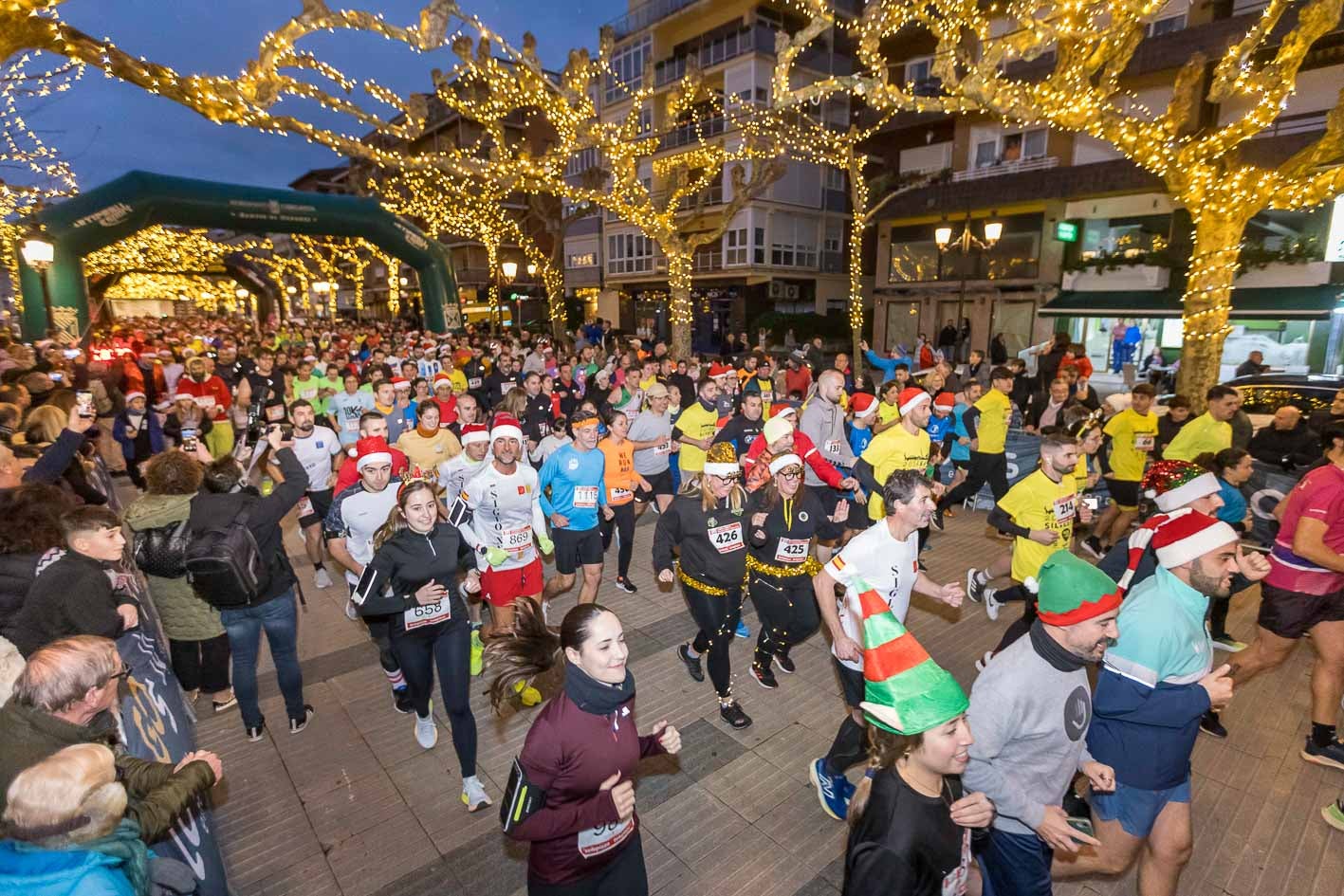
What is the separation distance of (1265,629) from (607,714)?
5.04 m

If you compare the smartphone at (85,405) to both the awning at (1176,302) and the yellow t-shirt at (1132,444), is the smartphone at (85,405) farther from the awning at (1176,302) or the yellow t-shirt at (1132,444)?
the awning at (1176,302)

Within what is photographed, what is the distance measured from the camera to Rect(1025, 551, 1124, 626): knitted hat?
261 centimetres

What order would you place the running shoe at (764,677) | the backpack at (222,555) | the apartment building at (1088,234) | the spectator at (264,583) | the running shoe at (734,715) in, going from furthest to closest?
the apartment building at (1088,234)
the running shoe at (764,677)
the running shoe at (734,715)
the spectator at (264,583)
the backpack at (222,555)

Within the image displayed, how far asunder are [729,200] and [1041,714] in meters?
33.0

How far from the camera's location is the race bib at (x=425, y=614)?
13.5ft

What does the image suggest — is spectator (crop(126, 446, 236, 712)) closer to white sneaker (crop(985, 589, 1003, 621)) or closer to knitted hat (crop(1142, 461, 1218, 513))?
knitted hat (crop(1142, 461, 1218, 513))

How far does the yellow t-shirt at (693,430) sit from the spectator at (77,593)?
5.74m

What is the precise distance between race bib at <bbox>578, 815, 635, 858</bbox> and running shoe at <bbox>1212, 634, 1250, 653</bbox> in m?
6.36

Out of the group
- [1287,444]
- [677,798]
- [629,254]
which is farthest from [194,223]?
[1287,444]

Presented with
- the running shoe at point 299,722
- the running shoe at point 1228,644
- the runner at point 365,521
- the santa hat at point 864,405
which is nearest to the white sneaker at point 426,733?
the runner at point 365,521

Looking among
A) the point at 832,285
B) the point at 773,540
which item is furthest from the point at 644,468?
the point at 832,285

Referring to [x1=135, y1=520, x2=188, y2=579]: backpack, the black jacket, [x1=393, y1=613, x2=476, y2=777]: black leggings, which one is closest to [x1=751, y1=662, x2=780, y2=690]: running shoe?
the black jacket

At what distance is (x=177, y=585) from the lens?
4.77 meters

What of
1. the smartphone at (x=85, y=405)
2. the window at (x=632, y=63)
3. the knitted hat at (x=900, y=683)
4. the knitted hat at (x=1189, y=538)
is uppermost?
the window at (x=632, y=63)
